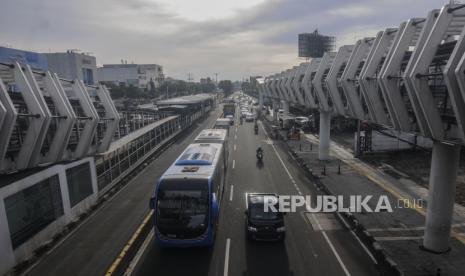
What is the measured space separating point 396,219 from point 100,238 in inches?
636

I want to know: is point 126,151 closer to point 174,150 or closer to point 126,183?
point 126,183

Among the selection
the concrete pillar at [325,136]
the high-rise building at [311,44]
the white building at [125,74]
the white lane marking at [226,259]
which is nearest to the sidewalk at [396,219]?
the concrete pillar at [325,136]

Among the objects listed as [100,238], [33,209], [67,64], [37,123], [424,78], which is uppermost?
[67,64]

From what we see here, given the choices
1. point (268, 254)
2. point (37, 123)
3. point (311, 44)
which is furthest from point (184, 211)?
point (311, 44)

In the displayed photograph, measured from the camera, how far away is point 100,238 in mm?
16047

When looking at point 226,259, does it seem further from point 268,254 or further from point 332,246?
point 332,246

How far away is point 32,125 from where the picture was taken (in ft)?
43.9

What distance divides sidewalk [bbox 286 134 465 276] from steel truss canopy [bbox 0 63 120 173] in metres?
15.8

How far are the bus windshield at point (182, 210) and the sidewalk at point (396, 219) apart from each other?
8330 mm

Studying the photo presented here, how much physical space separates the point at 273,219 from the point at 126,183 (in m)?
14.6

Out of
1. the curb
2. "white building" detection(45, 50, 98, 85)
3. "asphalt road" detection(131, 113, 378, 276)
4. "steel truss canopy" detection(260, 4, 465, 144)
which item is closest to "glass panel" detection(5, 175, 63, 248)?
"asphalt road" detection(131, 113, 378, 276)

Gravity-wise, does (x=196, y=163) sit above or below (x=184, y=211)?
Answer: above

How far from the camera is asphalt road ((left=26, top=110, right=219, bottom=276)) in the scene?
13492 mm

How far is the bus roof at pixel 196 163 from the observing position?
1530 centimetres
